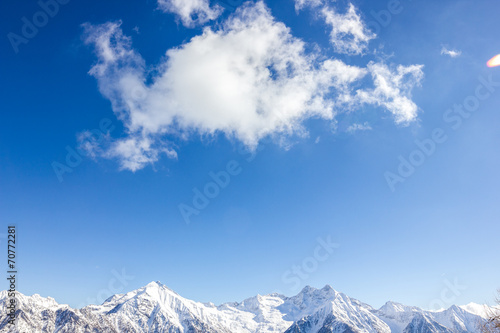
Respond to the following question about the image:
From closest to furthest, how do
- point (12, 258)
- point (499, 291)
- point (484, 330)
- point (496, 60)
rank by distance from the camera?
point (496, 60) < point (484, 330) < point (499, 291) < point (12, 258)

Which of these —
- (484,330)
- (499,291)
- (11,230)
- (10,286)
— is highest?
(11,230)

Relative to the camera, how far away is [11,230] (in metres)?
54.8

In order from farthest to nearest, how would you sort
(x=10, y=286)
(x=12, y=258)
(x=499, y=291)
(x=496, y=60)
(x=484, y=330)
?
(x=10, y=286)
(x=12, y=258)
(x=499, y=291)
(x=484, y=330)
(x=496, y=60)

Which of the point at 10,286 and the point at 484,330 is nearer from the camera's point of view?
the point at 484,330

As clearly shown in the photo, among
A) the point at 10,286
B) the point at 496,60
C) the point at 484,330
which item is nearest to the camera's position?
the point at 496,60

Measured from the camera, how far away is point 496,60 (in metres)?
25.3

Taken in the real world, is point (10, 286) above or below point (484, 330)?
above

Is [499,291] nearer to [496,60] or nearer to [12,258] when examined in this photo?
[496,60]

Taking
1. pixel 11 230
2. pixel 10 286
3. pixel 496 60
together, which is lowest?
pixel 496 60

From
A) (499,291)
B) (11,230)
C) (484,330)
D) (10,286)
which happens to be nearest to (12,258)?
(11,230)

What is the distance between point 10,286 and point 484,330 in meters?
77.5

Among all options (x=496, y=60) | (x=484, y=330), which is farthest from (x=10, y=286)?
(x=496, y=60)

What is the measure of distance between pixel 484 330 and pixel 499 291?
6.63 m

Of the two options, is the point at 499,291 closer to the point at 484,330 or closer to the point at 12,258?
the point at 484,330
